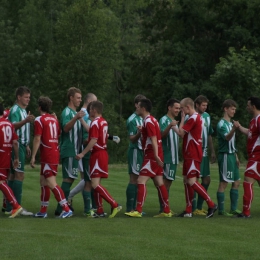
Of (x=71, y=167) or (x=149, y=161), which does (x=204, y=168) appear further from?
(x=71, y=167)

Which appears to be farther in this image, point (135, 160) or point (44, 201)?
point (135, 160)

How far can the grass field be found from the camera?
1112 cm

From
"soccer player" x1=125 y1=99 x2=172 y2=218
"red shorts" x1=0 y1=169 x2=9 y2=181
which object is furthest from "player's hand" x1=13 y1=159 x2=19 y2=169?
"soccer player" x1=125 y1=99 x2=172 y2=218

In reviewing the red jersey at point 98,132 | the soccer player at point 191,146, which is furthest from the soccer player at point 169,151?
the red jersey at point 98,132

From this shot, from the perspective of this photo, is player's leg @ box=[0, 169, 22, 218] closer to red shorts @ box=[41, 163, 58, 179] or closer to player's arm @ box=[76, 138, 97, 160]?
red shorts @ box=[41, 163, 58, 179]

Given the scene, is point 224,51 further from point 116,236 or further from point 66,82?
point 116,236

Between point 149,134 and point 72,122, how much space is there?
1342mm

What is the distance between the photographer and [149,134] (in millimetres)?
15727

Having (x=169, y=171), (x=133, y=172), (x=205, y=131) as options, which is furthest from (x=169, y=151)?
(x=205, y=131)

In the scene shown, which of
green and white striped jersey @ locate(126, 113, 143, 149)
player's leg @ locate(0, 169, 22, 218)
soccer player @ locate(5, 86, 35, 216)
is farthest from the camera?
green and white striped jersey @ locate(126, 113, 143, 149)

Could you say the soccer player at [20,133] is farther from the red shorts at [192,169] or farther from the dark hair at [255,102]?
the dark hair at [255,102]

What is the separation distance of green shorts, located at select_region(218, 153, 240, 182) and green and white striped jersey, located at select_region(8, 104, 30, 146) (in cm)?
356

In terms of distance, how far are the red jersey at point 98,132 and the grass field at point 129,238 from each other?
123cm

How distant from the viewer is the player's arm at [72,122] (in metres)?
15.6
